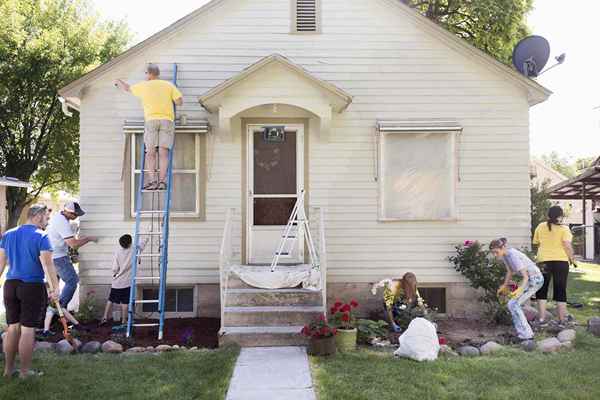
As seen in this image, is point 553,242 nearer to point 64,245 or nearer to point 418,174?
point 418,174

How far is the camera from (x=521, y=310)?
7488 millimetres

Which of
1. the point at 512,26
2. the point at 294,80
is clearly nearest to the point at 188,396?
the point at 294,80

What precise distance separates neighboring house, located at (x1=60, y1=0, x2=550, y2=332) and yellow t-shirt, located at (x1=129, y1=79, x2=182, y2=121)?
0.86 m

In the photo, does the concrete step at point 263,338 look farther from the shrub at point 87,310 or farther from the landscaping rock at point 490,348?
the shrub at point 87,310

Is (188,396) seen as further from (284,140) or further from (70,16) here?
(70,16)

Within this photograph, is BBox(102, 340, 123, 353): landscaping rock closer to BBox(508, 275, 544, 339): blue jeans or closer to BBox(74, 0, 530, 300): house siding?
BBox(74, 0, 530, 300): house siding

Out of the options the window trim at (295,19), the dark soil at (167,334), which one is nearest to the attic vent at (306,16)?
the window trim at (295,19)

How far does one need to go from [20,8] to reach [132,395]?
19.7 metres

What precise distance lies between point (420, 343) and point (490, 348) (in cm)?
108

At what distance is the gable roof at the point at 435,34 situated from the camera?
29.8 ft

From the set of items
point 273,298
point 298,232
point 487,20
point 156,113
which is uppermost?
point 487,20

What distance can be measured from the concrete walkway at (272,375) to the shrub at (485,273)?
331 cm

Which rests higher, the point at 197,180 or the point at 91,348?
the point at 197,180

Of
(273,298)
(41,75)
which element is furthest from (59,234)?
(41,75)
